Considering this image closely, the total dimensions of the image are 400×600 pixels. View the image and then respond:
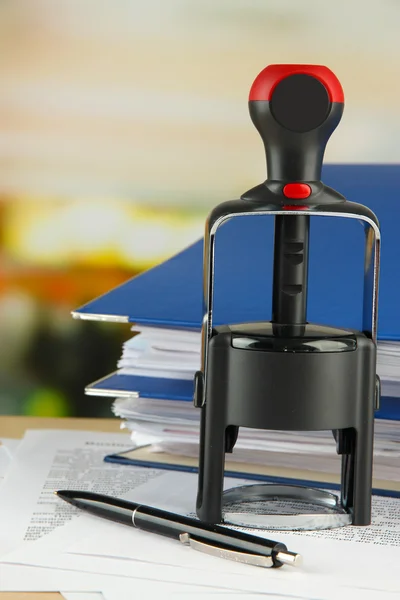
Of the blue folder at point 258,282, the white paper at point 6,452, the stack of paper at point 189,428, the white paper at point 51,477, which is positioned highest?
the blue folder at point 258,282

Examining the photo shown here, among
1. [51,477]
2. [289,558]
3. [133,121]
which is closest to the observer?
[289,558]

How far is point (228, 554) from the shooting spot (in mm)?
525

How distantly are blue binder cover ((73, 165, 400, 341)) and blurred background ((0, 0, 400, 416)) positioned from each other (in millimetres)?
194

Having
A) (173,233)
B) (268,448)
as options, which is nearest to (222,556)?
(268,448)

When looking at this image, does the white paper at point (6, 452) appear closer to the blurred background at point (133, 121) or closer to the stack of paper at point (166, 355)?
→ the stack of paper at point (166, 355)

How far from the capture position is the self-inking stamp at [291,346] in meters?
0.54

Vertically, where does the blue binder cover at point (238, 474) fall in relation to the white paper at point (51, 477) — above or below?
above

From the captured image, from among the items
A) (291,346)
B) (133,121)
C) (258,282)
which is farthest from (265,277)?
(133,121)

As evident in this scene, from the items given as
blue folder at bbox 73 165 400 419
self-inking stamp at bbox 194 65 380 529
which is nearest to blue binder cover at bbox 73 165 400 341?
blue folder at bbox 73 165 400 419

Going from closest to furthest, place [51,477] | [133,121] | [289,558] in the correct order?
[289,558], [51,477], [133,121]

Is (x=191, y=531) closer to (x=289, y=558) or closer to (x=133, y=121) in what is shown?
(x=289, y=558)

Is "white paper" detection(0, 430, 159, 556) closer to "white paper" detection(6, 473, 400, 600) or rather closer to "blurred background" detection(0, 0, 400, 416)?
"white paper" detection(6, 473, 400, 600)

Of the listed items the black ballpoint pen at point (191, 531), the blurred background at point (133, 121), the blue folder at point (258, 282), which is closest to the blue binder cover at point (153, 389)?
the blue folder at point (258, 282)

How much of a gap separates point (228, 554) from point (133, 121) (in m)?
0.66
